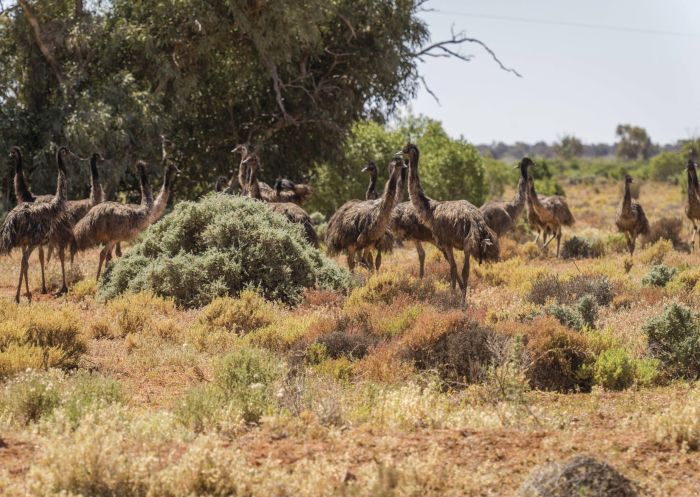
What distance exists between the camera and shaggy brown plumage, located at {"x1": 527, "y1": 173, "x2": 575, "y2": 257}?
2012cm

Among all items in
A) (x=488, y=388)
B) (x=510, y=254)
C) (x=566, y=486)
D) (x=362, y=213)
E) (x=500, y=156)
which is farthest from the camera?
(x=500, y=156)

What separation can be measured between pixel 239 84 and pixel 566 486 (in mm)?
21739

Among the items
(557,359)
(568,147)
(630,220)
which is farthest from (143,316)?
(568,147)

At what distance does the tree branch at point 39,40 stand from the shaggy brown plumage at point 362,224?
11209 mm

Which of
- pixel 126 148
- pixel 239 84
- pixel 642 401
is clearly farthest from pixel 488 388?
pixel 239 84

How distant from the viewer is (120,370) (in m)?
8.98

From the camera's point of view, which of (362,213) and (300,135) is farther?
(300,135)

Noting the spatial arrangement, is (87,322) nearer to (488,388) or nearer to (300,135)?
(488,388)

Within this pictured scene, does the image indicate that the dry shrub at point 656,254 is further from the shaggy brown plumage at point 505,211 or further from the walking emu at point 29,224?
the walking emu at point 29,224

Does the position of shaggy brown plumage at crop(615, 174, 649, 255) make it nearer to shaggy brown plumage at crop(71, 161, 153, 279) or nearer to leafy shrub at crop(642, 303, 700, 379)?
leafy shrub at crop(642, 303, 700, 379)

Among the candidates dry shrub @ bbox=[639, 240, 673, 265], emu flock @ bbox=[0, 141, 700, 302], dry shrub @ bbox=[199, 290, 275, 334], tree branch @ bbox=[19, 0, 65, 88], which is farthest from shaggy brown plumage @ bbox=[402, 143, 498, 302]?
tree branch @ bbox=[19, 0, 65, 88]

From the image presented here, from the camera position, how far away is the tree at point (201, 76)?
21.7 meters

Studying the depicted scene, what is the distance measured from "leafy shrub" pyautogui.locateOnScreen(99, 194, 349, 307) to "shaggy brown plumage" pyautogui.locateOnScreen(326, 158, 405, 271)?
459 mm

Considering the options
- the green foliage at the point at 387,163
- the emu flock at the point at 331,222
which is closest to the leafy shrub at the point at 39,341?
the emu flock at the point at 331,222
